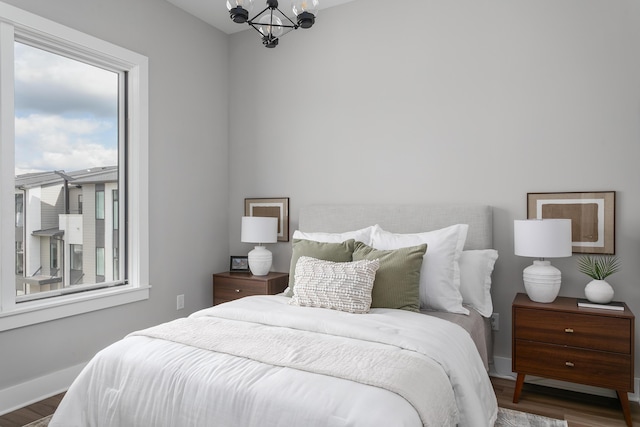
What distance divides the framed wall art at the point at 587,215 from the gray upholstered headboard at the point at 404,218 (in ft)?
1.27

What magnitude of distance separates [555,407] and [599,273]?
2.87ft

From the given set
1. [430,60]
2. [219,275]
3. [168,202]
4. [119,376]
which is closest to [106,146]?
[168,202]

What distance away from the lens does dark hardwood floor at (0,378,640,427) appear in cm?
239

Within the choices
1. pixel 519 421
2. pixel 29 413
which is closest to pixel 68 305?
pixel 29 413

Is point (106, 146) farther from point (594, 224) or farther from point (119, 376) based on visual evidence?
point (594, 224)

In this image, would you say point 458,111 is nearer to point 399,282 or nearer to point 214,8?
point 399,282

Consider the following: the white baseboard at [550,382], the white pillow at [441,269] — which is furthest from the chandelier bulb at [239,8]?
the white baseboard at [550,382]

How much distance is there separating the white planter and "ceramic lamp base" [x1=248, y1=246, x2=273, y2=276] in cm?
240

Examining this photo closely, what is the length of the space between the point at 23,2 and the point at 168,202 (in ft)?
5.43

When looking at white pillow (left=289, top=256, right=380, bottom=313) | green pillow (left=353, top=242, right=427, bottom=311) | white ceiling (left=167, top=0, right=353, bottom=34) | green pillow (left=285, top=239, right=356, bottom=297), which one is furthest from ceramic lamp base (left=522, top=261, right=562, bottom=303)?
white ceiling (left=167, top=0, right=353, bottom=34)

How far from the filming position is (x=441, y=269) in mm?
2592

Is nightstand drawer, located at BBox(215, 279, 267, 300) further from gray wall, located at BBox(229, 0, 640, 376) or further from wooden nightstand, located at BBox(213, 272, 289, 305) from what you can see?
gray wall, located at BBox(229, 0, 640, 376)

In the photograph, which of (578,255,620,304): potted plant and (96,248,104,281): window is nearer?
(578,255,620,304): potted plant

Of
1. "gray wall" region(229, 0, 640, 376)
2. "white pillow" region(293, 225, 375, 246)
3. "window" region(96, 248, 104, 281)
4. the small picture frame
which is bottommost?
the small picture frame
